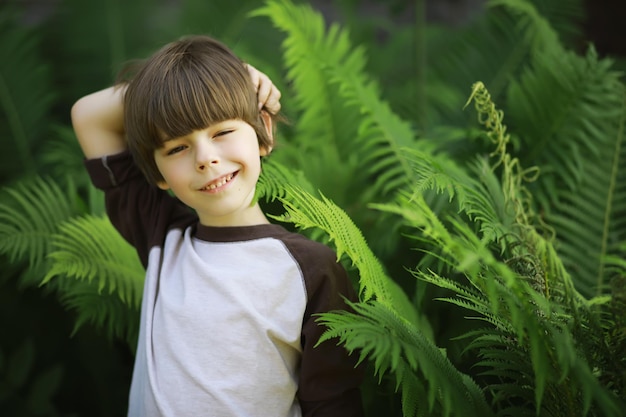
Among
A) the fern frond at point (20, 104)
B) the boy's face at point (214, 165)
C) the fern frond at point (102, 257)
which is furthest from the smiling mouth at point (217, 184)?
the fern frond at point (20, 104)

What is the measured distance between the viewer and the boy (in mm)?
1260

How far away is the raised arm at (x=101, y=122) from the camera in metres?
1.48

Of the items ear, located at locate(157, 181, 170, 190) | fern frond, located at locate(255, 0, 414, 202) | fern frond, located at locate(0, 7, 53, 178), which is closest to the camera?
ear, located at locate(157, 181, 170, 190)

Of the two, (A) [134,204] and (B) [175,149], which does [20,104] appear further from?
(B) [175,149]

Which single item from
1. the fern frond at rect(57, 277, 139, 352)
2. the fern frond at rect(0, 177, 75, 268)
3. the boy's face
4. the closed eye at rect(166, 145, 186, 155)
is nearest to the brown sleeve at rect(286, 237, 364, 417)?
the boy's face

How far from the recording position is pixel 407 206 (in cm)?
115

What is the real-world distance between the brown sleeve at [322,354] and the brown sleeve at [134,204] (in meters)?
0.34

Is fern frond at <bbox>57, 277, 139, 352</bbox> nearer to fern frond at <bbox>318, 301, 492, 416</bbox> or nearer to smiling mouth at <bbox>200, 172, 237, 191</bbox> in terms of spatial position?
smiling mouth at <bbox>200, 172, 237, 191</bbox>

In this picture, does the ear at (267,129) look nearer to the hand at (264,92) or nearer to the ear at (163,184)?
the hand at (264,92)

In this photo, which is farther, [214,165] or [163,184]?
[163,184]

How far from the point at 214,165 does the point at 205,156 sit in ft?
0.07

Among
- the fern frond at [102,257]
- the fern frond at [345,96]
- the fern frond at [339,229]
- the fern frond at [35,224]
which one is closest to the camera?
the fern frond at [339,229]

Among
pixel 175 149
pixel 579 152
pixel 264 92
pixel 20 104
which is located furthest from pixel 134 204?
pixel 20 104

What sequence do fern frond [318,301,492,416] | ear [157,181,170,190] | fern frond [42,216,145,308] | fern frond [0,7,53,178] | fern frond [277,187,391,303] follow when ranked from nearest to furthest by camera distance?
fern frond [318,301,492,416] → fern frond [277,187,391,303] → ear [157,181,170,190] → fern frond [42,216,145,308] → fern frond [0,7,53,178]
